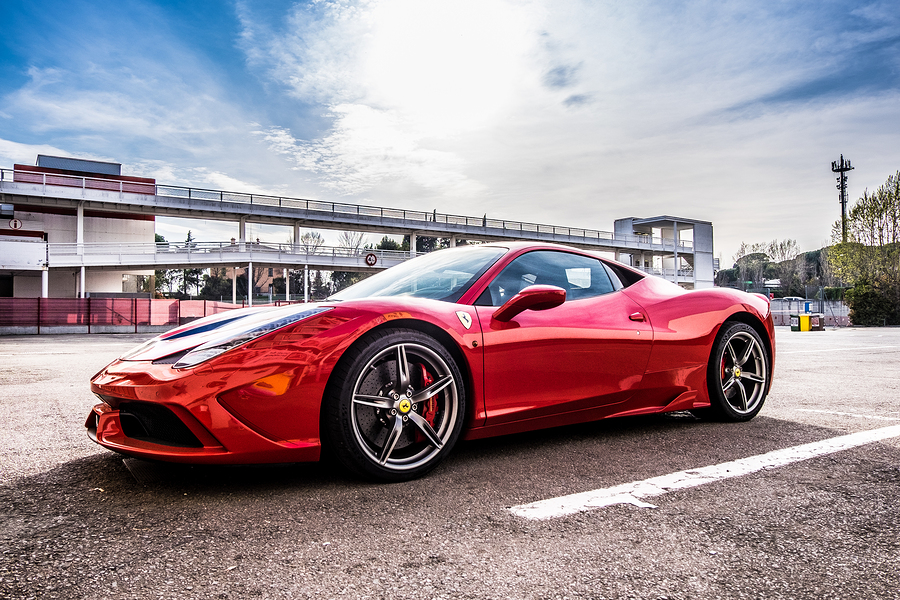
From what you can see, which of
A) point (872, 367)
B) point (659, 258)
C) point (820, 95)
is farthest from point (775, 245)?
point (872, 367)

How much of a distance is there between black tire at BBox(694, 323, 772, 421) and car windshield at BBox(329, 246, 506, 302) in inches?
69.3

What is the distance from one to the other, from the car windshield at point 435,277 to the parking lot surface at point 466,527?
35.7 inches

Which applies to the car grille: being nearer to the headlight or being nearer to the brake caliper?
the headlight

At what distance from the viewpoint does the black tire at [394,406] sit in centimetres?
249

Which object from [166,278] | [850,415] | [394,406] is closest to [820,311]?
[850,415]

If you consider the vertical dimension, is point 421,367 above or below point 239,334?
below

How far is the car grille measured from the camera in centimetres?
231

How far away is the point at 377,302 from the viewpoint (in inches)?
108

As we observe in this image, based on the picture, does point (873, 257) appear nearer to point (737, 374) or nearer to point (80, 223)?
point (737, 374)

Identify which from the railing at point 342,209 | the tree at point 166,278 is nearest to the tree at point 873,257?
the railing at point 342,209

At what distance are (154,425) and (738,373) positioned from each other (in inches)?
144

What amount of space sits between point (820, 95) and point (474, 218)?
1229 inches

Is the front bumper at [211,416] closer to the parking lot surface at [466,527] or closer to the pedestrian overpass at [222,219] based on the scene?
the parking lot surface at [466,527]

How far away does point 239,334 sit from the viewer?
2486 millimetres
